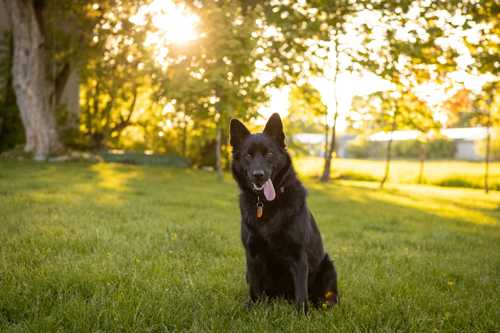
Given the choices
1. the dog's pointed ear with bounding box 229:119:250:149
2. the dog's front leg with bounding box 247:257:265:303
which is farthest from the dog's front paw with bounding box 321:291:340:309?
the dog's pointed ear with bounding box 229:119:250:149

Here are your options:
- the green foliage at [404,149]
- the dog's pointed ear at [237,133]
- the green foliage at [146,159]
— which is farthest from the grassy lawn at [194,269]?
the green foliage at [404,149]

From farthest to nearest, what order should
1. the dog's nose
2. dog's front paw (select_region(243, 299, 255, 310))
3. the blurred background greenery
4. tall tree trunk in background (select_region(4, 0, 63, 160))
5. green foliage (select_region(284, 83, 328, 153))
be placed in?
green foliage (select_region(284, 83, 328, 153)), tall tree trunk in background (select_region(4, 0, 63, 160)), the blurred background greenery, dog's front paw (select_region(243, 299, 255, 310)), the dog's nose

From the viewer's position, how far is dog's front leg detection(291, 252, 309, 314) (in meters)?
3.89

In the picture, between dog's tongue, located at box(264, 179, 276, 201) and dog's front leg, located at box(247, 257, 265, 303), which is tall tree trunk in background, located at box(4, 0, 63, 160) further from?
dog's tongue, located at box(264, 179, 276, 201)

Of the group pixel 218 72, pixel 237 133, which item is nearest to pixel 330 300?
pixel 237 133

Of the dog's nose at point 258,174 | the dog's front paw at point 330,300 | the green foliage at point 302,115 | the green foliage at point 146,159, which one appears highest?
the green foliage at point 302,115

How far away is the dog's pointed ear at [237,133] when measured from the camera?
4.44 m

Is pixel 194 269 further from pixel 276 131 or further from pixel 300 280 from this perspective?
pixel 276 131

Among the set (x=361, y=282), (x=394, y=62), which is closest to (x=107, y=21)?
(x=394, y=62)

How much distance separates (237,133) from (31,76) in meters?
17.6

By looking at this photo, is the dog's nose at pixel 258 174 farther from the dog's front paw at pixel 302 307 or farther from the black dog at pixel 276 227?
the dog's front paw at pixel 302 307

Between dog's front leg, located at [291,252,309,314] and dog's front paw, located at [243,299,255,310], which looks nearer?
dog's front leg, located at [291,252,309,314]

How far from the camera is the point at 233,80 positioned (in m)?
14.2

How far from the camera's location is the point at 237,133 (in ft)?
14.7
